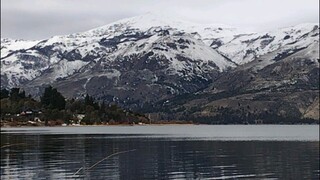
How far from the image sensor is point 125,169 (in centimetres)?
9538

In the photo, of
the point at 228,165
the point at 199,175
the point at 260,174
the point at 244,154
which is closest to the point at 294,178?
the point at 260,174

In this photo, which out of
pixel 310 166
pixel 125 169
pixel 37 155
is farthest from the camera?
pixel 37 155

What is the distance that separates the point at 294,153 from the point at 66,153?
48557 millimetres

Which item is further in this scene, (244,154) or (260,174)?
(244,154)

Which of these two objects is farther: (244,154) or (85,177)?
(244,154)

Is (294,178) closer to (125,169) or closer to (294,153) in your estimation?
(125,169)

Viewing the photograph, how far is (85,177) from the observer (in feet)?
273

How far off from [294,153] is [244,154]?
11.2 m

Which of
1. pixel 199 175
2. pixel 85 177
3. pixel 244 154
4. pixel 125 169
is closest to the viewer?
pixel 85 177

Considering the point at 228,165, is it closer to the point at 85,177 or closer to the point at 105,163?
the point at 105,163

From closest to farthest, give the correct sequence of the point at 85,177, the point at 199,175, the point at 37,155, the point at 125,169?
the point at 85,177 < the point at 199,175 < the point at 125,169 < the point at 37,155

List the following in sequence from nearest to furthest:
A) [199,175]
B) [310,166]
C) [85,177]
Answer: [85,177], [199,175], [310,166]

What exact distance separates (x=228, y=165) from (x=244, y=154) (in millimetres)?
29685

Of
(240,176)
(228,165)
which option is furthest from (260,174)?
(228,165)
